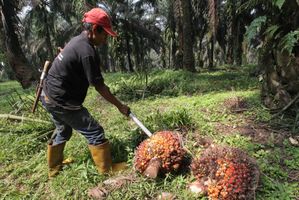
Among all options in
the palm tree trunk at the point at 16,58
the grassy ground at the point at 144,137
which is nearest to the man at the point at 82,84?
the grassy ground at the point at 144,137

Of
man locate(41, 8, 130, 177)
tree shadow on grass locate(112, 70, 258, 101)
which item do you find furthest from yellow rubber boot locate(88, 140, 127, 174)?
tree shadow on grass locate(112, 70, 258, 101)

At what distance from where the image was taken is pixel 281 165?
11.6ft

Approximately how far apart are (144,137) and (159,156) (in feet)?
2.62

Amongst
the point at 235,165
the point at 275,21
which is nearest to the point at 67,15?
the point at 275,21

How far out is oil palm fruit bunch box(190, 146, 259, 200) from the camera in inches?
117

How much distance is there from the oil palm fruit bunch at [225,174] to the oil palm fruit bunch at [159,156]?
0.71ft

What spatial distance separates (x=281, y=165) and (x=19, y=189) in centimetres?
298

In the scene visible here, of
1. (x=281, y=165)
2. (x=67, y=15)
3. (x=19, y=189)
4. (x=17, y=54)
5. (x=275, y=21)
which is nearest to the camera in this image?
(x=281, y=165)

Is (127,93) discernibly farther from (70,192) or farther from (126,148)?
(70,192)

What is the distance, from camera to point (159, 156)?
11.3 feet

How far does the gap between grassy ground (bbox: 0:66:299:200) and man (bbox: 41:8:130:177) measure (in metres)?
0.31

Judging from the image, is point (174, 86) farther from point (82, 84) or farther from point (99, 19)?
point (99, 19)

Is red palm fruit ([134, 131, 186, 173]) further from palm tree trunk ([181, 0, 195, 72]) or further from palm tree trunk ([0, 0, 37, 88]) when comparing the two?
palm tree trunk ([0, 0, 37, 88])

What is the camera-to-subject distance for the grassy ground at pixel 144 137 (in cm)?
340
